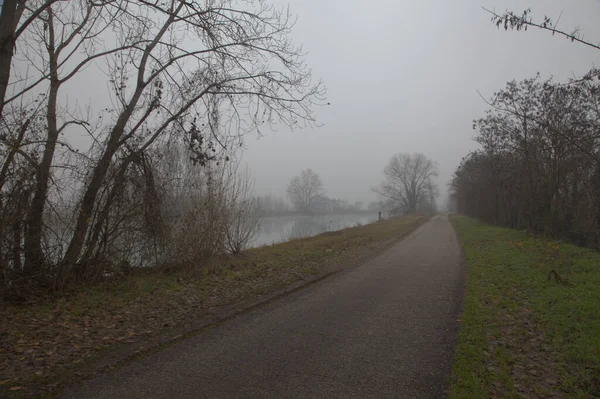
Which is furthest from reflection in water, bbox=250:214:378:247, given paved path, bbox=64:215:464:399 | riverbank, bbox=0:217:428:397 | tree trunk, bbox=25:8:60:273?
paved path, bbox=64:215:464:399

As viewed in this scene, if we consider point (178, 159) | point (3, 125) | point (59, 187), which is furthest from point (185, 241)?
point (3, 125)

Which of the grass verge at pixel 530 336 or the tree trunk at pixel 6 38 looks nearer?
the grass verge at pixel 530 336

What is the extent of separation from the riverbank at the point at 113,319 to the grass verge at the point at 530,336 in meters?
3.85

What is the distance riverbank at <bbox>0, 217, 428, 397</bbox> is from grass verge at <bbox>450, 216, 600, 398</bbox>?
12.6 ft

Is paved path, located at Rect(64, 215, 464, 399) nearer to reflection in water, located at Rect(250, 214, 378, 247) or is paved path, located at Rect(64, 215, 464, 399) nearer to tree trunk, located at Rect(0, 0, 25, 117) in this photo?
tree trunk, located at Rect(0, 0, 25, 117)

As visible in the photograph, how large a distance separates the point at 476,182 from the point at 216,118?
123 ft

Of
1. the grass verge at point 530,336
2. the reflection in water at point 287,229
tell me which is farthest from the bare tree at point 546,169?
the reflection in water at point 287,229

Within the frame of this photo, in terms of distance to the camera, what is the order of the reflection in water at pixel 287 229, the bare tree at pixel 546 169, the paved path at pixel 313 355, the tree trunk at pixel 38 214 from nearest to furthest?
the paved path at pixel 313 355 < the tree trunk at pixel 38 214 < the bare tree at pixel 546 169 < the reflection in water at pixel 287 229

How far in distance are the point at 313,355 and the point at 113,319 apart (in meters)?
3.60

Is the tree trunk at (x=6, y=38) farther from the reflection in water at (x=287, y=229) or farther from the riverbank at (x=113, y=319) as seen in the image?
the reflection in water at (x=287, y=229)

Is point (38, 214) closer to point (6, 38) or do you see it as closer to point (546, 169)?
point (6, 38)

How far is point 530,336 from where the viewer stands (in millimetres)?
5438

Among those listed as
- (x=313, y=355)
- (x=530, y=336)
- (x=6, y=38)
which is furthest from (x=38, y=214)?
(x=530, y=336)

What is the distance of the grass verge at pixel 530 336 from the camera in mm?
3932
